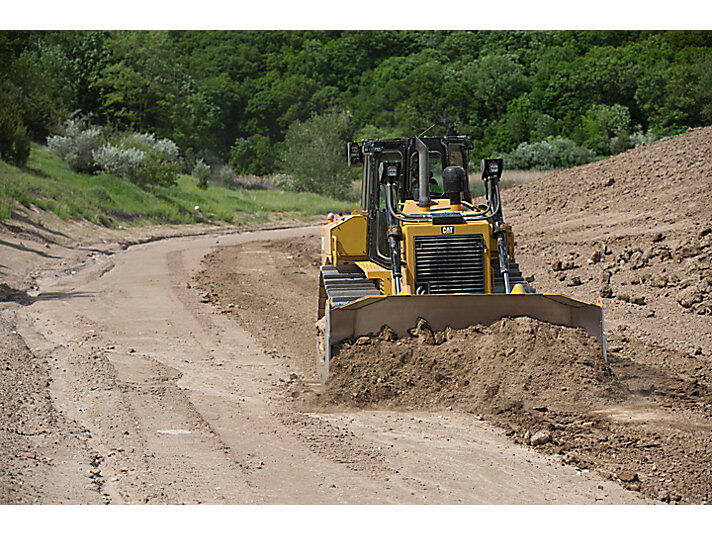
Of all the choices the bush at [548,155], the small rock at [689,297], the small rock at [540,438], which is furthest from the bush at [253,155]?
the small rock at [540,438]

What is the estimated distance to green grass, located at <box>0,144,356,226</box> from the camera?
26.4 metres

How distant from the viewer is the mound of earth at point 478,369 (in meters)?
8.02

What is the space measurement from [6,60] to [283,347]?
1065 inches

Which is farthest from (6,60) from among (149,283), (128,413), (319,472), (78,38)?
(319,472)

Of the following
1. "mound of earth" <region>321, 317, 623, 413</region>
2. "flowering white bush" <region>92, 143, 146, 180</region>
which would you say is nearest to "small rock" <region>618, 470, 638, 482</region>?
"mound of earth" <region>321, 317, 623, 413</region>

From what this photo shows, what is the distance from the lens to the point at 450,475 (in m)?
6.30

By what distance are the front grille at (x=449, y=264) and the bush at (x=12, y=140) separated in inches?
916

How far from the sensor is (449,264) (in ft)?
30.4

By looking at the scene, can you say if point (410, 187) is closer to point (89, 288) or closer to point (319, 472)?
point (319, 472)

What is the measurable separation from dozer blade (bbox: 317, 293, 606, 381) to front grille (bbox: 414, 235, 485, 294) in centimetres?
61

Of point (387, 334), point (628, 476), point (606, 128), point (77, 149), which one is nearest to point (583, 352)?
point (387, 334)

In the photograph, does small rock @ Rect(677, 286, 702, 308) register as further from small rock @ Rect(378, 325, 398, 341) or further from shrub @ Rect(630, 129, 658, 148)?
shrub @ Rect(630, 129, 658, 148)

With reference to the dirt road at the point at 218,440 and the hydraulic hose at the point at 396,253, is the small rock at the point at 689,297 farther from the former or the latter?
the dirt road at the point at 218,440

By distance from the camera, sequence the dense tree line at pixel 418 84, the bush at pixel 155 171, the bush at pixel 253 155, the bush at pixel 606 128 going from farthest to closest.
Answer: the bush at pixel 253 155, the bush at pixel 606 128, the dense tree line at pixel 418 84, the bush at pixel 155 171
